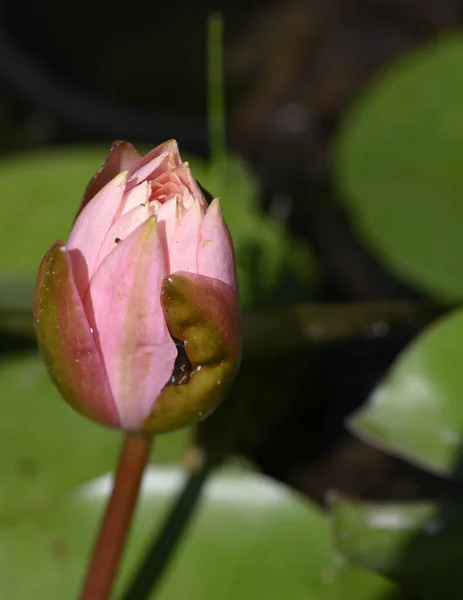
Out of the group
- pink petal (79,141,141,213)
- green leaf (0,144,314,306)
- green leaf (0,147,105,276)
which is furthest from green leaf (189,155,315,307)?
pink petal (79,141,141,213)

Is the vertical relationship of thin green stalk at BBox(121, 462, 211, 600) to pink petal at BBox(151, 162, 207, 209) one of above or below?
below

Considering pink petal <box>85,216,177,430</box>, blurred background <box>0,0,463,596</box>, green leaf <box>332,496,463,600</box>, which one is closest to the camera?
pink petal <box>85,216,177,430</box>

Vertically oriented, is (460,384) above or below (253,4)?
below

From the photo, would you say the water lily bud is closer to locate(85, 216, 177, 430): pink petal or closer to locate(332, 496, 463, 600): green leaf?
locate(85, 216, 177, 430): pink petal

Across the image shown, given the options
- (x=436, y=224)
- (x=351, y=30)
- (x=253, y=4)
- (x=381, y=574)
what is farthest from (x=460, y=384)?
(x=253, y=4)

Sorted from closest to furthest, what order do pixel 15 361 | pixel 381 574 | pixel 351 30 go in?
pixel 381 574, pixel 15 361, pixel 351 30

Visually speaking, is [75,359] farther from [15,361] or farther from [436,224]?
[436,224]

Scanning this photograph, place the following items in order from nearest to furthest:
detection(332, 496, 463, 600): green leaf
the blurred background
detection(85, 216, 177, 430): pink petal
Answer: detection(85, 216, 177, 430): pink petal
detection(332, 496, 463, 600): green leaf
the blurred background

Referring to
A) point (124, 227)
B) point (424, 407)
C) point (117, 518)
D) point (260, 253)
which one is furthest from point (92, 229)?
point (260, 253)
